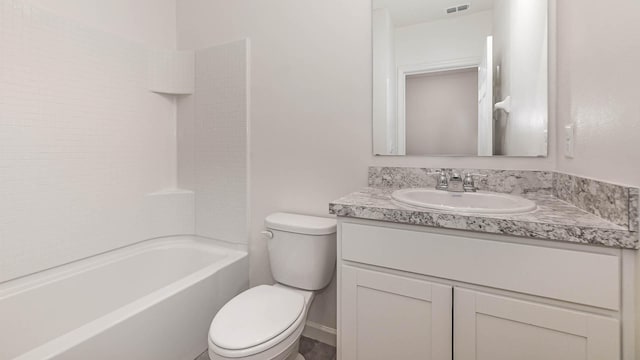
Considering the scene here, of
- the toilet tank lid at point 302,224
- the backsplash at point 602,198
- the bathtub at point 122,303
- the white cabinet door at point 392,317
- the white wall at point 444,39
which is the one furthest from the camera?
the toilet tank lid at point 302,224

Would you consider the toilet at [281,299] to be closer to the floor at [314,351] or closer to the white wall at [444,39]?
the floor at [314,351]

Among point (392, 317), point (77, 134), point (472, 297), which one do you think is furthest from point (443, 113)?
point (77, 134)

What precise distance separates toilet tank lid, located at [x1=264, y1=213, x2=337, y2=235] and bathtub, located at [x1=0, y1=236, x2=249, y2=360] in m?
0.46

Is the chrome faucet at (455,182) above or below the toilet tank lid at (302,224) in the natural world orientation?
above

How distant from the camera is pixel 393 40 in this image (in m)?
1.53

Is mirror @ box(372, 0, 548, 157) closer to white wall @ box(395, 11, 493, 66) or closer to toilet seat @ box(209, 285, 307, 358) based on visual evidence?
white wall @ box(395, 11, 493, 66)

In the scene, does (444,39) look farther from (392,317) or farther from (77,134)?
(77,134)

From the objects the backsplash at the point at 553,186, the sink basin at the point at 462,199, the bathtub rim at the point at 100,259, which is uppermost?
the backsplash at the point at 553,186

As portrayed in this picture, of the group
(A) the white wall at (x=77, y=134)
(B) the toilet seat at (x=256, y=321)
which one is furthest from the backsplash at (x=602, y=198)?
Answer: (A) the white wall at (x=77, y=134)

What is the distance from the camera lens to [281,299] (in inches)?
54.4

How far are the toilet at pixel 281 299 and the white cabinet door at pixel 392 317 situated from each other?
0.84 ft

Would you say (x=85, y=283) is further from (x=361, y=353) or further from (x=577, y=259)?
(x=577, y=259)

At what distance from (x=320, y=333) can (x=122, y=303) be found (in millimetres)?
1215

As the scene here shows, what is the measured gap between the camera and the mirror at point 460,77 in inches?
51.6
